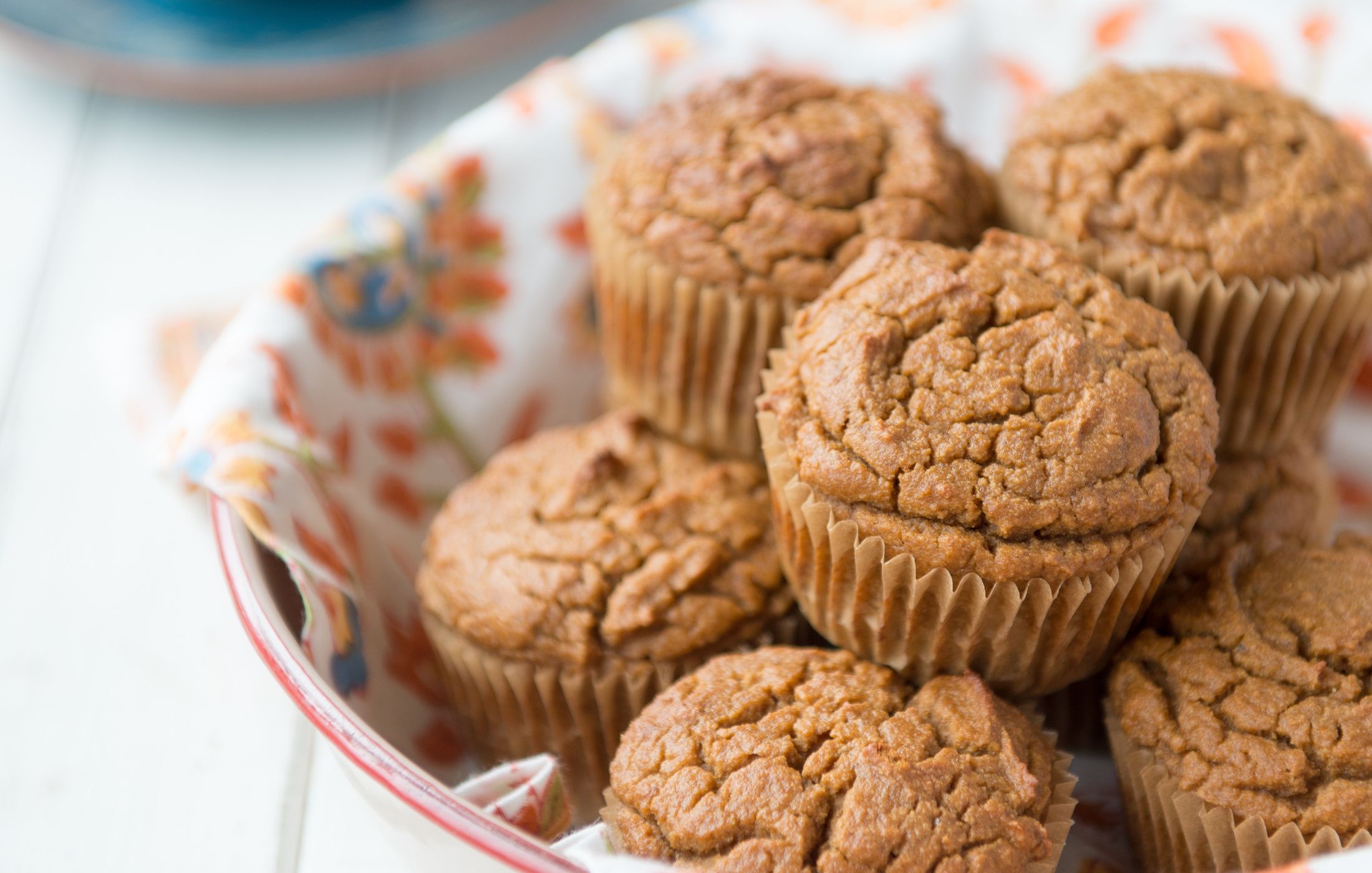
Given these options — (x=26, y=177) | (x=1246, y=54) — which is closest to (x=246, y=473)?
(x=26, y=177)

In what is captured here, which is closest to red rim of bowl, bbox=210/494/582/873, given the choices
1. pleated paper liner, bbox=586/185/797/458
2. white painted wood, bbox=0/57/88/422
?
pleated paper liner, bbox=586/185/797/458

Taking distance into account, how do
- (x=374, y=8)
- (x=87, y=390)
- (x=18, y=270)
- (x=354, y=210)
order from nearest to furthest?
(x=354, y=210) < (x=87, y=390) < (x=18, y=270) < (x=374, y=8)

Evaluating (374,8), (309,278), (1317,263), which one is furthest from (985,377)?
(374,8)

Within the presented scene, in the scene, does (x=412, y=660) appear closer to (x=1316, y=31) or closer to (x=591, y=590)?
(x=591, y=590)

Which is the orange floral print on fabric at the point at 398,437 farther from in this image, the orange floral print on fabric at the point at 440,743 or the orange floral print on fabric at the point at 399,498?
the orange floral print on fabric at the point at 440,743

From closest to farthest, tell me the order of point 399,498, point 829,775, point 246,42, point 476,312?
→ 1. point 829,775
2. point 399,498
3. point 476,312
4. point 246,42

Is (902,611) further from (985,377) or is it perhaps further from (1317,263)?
(1317,263)

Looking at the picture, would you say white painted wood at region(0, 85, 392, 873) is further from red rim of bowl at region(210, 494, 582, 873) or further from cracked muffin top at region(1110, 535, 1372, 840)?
cracked muffin top at region(1110, 535, 1372, 840)
